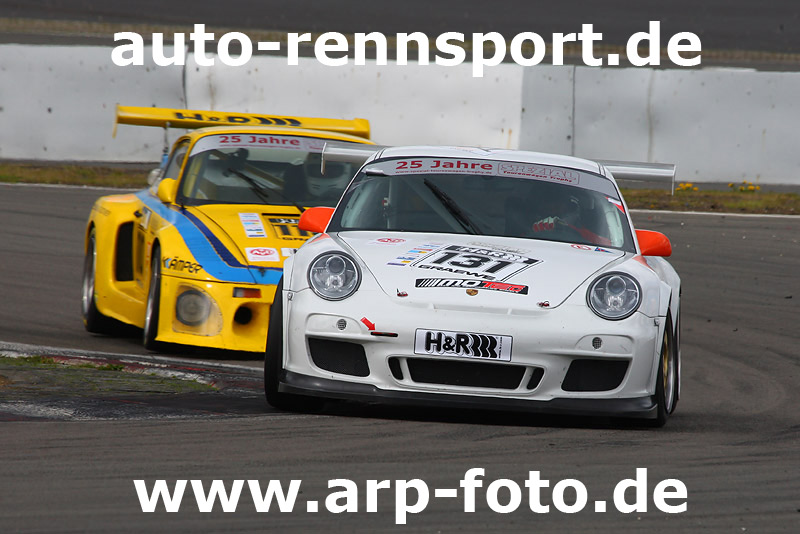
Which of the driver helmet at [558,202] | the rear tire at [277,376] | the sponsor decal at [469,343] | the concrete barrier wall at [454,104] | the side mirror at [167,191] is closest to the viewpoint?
the sponsor decal at [469,343]

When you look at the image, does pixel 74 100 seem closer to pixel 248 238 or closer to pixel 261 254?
pixel 248 238

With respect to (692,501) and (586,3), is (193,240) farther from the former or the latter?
(586,3)

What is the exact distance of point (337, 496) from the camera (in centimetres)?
402

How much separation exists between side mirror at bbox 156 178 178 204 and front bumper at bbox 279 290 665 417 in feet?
10.5

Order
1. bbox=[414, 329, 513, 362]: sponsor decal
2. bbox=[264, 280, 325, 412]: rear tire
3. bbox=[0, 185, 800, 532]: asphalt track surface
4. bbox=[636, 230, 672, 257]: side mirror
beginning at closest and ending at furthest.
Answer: bbox=[0, 185, 800, 532]: asphalt track surface, bbox=[414, 329, 513, 362]: sponsor decal, bbox=[264, 280, 325, 412]: rear tire, bbox=[636, 230, 672, 257]: side mirror

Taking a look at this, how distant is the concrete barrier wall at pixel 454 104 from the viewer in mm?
16875

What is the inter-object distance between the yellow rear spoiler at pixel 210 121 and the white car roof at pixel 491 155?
2611mm

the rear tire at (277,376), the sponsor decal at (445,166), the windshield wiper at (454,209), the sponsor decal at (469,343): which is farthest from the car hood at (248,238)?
the sponsor decal at (469,343)

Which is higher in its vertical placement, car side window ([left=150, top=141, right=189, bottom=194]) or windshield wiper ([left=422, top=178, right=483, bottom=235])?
A: car side window ([left=150, top=141, right=189, bottom=194])

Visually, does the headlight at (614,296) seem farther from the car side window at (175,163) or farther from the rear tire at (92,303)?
the rear tire at (92,303)

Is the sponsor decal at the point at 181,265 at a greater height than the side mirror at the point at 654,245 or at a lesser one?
lesser

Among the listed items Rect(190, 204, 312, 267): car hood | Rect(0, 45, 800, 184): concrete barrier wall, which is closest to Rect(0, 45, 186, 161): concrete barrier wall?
Rect(0, 45, 800, 184): concrete barrier wall

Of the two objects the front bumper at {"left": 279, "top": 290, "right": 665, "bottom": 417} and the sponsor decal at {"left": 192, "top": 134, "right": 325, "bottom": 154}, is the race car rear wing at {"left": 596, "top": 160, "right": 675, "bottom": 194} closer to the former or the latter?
the front bumper at {"left": 279, "top": 290, "right": 665, "bottom": 417}

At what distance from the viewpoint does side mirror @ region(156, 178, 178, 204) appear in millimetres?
8422
